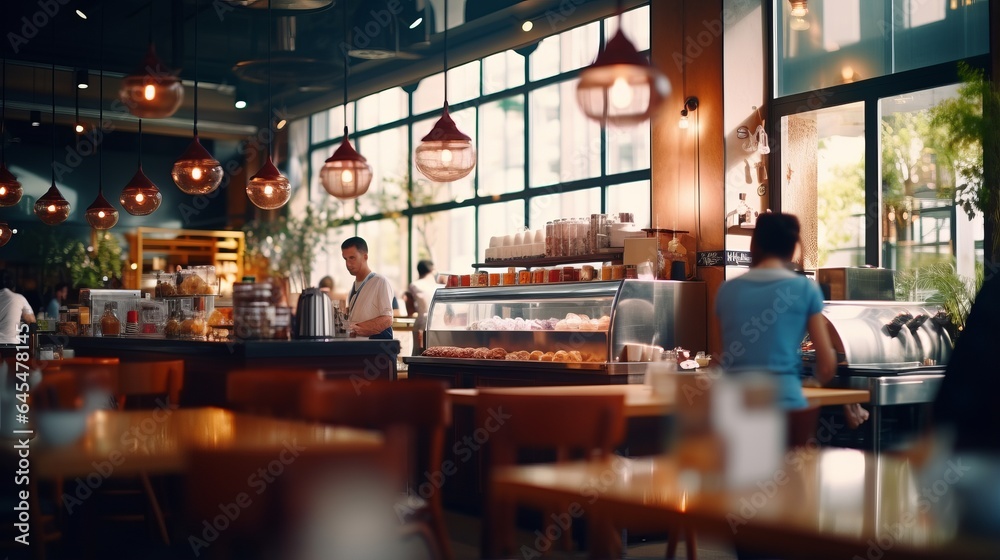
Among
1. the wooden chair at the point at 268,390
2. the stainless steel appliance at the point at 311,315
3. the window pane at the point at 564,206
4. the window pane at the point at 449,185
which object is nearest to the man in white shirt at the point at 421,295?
the window pane at the point at 449,185

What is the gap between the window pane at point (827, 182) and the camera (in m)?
7.35

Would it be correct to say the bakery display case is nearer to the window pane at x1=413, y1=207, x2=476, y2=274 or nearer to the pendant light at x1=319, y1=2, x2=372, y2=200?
the pendant light at x1=319, y1=2, x2=372, y2=200

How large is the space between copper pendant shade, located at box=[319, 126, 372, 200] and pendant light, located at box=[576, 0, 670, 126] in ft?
8.13

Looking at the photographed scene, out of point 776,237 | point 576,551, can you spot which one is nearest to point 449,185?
point 576,551

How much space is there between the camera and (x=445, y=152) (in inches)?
217

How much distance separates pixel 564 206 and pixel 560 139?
74 cm

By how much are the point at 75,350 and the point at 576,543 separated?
179 inches

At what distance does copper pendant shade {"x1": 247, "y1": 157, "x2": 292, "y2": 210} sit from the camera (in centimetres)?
678

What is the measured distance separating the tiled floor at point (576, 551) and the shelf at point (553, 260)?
2328 mm

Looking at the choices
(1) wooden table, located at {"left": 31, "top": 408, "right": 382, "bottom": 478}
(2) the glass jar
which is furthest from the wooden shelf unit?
(1) wooden table, located at {"left": 31, "top": 408, "right": 382, "bottom": 478}

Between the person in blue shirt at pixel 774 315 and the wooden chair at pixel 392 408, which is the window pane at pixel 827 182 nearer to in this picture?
Answer: the person in blue shirt at pixel 774 315

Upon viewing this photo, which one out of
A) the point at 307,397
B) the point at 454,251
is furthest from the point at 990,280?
the point at 454,251

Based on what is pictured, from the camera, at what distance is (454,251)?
12.1 m

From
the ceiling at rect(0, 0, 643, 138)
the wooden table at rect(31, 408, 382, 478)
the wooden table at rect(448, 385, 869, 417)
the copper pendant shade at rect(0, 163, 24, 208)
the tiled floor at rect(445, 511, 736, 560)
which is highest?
the ceiling at rect(0, 0, 643, 138)
